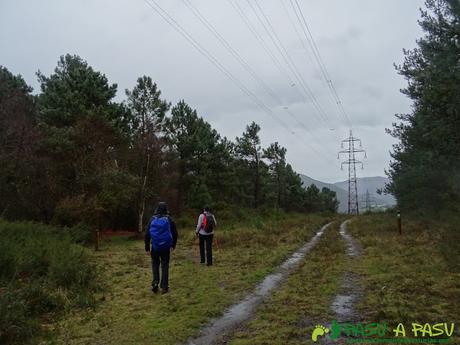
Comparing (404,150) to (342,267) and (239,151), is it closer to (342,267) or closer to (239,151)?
(342,267)

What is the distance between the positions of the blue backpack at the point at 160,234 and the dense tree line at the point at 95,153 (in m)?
11.9

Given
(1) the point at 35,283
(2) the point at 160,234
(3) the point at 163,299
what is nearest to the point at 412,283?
(3) the point at 163,299

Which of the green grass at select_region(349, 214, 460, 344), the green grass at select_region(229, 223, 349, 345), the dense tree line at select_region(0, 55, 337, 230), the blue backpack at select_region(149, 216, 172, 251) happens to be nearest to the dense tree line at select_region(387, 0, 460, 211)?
the green grass at select_region(349, 214, 460, 344)

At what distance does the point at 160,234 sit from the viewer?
356 inches

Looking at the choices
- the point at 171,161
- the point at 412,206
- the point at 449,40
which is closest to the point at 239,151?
the point at 171,161

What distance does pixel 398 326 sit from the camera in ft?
18.3

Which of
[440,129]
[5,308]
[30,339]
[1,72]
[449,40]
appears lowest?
[30,339]

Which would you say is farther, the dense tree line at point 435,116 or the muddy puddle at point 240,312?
the dense tree line at point 435,116

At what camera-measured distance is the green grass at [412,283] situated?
20.3 ft

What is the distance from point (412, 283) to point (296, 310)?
10.1 feet

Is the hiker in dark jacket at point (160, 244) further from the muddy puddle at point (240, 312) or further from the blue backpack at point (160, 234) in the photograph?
the muddy puddle at point (240, 312)

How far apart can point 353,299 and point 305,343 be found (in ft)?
8.77

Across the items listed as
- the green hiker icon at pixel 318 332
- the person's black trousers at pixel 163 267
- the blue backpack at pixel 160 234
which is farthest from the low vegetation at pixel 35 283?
the green hiker icon at pixel 318 332

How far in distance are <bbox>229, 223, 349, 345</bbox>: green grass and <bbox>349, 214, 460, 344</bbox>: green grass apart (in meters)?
0.69
